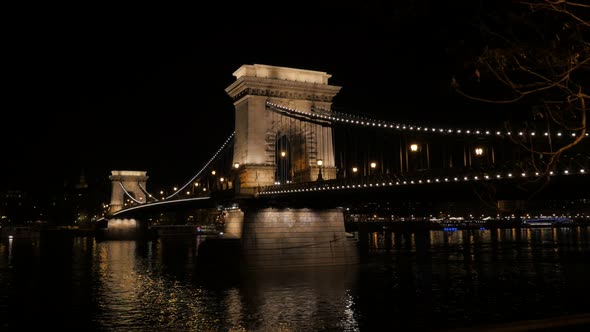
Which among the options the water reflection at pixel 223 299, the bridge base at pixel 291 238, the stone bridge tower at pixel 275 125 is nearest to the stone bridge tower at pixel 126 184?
the stone bridge tower at pixel 275 125

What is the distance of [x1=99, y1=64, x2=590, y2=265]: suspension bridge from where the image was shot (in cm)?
2425

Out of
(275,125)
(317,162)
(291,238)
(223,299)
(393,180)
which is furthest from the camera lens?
(275,125)

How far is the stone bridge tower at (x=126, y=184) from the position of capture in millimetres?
114375

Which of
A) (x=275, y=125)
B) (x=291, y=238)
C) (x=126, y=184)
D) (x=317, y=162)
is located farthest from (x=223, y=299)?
(x=126, y=184)

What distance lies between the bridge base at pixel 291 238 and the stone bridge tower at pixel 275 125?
4.77 m

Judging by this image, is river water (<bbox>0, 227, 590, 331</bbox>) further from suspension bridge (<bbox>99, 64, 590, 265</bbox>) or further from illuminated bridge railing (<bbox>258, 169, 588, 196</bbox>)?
illuminated bridge railing (<bbox>258, 169, 588, 196</bbox>)

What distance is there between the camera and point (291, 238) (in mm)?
38969

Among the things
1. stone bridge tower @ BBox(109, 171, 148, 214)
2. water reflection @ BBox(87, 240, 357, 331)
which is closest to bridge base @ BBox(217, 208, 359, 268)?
water reflection @ BBox(87, 240, 357, 331)

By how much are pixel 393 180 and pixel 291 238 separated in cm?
1350

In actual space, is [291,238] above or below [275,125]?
below

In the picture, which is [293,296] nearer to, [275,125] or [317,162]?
[317,162]

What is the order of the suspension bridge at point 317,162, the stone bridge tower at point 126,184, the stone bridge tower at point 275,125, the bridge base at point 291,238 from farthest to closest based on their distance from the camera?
the stone bridge tower at point 126,184 < the stone bridge tower at point 275,125 < the bridge base at point 291,238 < the suspension bridge at point 317,162

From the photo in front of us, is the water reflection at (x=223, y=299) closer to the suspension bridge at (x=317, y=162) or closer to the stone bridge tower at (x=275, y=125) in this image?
the suspension bridge at (x=317, y=162)

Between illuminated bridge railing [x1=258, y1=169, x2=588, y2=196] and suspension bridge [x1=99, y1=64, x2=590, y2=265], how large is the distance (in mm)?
48
